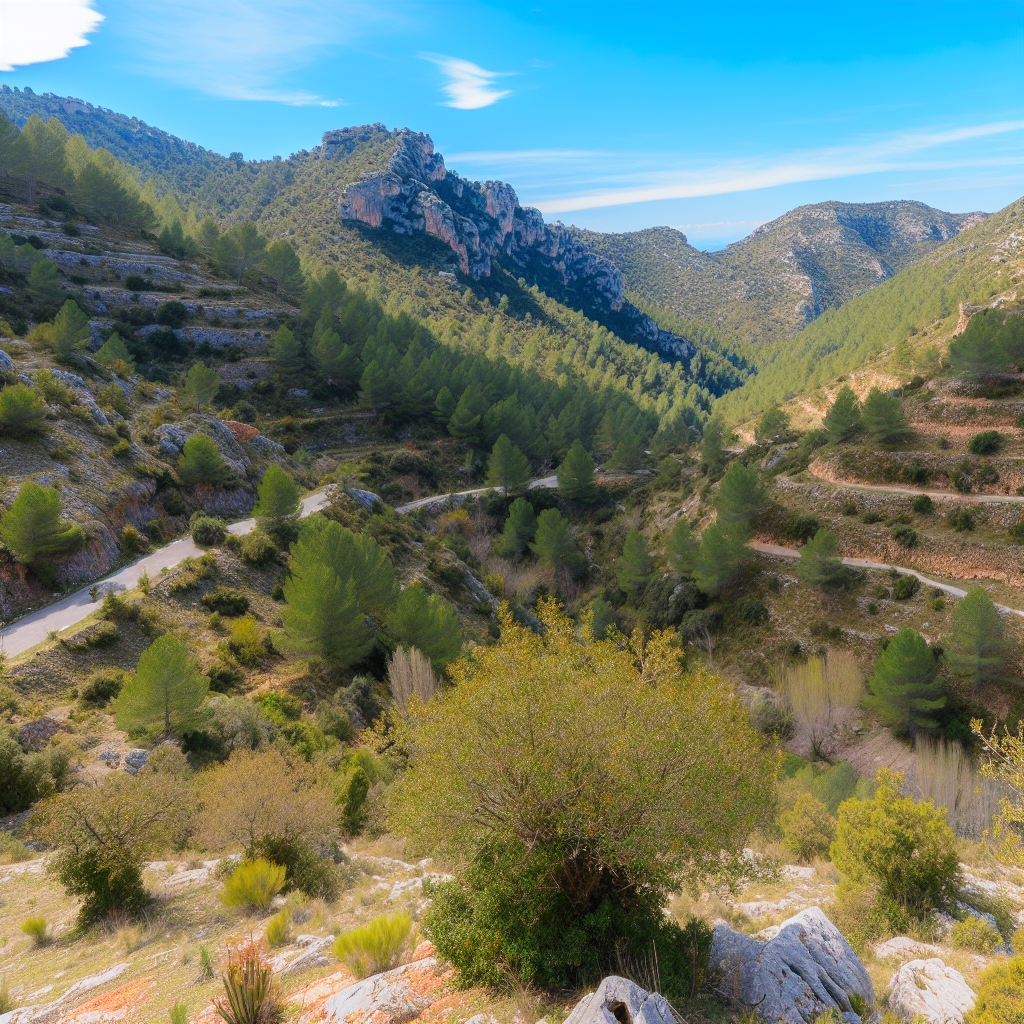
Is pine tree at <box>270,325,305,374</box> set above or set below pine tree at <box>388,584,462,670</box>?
above

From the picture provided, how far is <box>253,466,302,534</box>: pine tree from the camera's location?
1468 inches

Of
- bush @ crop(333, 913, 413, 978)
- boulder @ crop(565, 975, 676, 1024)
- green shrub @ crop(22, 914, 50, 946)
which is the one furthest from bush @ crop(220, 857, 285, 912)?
boulder @ crop(565, 975, 676, 1024)

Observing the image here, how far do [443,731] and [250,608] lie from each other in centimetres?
2682

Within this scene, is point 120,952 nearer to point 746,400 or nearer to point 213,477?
point 213,477

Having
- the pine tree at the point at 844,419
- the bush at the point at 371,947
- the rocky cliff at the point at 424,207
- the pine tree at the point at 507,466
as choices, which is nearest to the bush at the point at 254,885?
the bush at the point at 371,947

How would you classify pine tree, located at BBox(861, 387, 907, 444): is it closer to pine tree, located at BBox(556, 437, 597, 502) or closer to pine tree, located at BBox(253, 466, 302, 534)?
pine tree, located at BBox(556, 437, 597, 502)

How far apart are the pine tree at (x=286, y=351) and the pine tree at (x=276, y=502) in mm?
38664

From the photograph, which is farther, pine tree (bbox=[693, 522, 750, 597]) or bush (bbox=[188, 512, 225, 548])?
pine tree (bbox=[693, 522, 750, 597])

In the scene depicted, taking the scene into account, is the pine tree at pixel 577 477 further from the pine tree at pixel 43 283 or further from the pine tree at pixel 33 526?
the pine tree at pixel 43 283

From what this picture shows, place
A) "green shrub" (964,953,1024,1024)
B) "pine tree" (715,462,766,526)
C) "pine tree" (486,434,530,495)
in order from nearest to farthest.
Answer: "green shrub" (964,953,1024,1024) < "pine tree" (715,462,766,526) < "pine tree" (486,434,530,495)

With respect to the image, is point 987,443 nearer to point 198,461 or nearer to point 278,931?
point 278,931

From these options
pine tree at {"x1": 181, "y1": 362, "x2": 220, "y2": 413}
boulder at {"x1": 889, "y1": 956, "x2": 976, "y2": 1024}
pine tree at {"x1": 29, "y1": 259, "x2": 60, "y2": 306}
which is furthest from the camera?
pine tree at {"x1": 29, "y1": 259, "x2": 60, "y2": 306}

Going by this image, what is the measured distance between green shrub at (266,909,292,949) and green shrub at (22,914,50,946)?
441 cm

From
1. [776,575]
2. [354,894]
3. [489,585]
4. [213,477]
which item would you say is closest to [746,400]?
[776,575]
